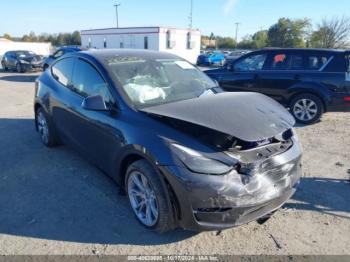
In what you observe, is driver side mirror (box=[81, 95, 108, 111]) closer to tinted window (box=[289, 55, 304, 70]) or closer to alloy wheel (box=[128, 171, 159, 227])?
alloy wheel (box=[128, 171, 159, 227])

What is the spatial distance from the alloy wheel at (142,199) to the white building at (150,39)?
30.3 metres

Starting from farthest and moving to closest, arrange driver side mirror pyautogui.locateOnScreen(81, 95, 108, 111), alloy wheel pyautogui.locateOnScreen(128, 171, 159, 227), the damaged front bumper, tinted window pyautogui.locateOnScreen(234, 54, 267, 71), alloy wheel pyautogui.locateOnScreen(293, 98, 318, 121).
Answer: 1. tinted window pyautogui.locateOnScreen(234, 54, 267, 71)
2. alloy wheel pyautogui.locateOnScreen(293, 98, 318, 121)
3. driver side mirror pyautogui.locateOnScreen(81, 95, 108, 111)
4. alloy wheel pyautogui.locateOnScreen(128, 171, 159, 227)
5. the damaged front bumper

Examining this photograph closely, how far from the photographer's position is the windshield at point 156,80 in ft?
11.9

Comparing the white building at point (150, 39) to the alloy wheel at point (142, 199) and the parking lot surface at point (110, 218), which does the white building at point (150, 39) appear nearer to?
the parking lot surface at point (110, 218)

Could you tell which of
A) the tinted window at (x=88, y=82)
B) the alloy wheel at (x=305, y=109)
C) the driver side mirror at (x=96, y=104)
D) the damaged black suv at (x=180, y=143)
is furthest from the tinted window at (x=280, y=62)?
the driver side mirror at (x=96, y=104)

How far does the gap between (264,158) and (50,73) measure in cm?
402

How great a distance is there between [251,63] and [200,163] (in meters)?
5.82

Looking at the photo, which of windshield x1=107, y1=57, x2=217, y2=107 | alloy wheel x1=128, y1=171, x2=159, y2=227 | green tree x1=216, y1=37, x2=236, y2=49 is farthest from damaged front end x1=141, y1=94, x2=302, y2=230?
green tree x1=216, y1=37, x2=236, y2=49

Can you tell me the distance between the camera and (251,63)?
790 centimetres

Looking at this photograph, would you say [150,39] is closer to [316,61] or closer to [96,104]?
[316,61]

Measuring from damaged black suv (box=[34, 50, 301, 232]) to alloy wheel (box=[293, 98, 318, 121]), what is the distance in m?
3.73

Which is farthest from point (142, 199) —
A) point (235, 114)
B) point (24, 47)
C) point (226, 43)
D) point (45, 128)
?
point (226, 43)

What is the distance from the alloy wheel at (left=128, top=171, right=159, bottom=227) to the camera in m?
3.06

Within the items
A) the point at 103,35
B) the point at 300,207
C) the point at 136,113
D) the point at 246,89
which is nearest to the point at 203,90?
the point at 136,113
